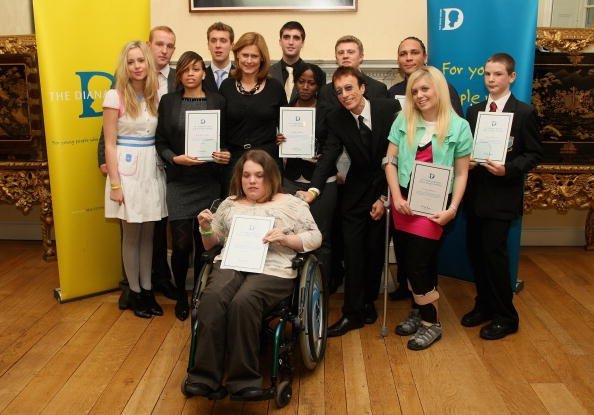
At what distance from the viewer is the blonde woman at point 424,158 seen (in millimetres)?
3172

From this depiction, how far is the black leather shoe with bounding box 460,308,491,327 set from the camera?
3.68 metres

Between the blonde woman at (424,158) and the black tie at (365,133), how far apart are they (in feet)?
0.39

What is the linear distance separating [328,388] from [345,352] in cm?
39

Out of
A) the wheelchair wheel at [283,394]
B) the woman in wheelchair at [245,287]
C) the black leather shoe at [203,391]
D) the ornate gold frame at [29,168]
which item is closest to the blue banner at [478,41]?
the woman in wheelchair at [245,287]

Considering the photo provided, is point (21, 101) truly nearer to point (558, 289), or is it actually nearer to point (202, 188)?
point (202, 188)

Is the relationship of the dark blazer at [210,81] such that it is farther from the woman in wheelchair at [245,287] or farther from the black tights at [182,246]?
the woman in wheelchair at [245,287]

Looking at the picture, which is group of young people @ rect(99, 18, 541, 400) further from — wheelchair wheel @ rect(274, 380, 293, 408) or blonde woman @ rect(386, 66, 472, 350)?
wheelchair wheel @ rect(274, 380, 293, 408)

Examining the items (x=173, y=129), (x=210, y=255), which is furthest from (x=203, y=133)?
(x=210, y=255)

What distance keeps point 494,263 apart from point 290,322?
1.25 meters

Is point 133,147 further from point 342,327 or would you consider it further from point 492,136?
point 492,136

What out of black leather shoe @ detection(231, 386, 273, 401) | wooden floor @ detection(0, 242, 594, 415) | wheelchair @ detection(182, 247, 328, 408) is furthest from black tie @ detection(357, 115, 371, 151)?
black leather shoe @ detection(231, 386, 273, 401)

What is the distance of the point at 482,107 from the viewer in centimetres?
347

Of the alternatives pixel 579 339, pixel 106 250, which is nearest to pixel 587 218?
pixel 579 339

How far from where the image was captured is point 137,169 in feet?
11.9
